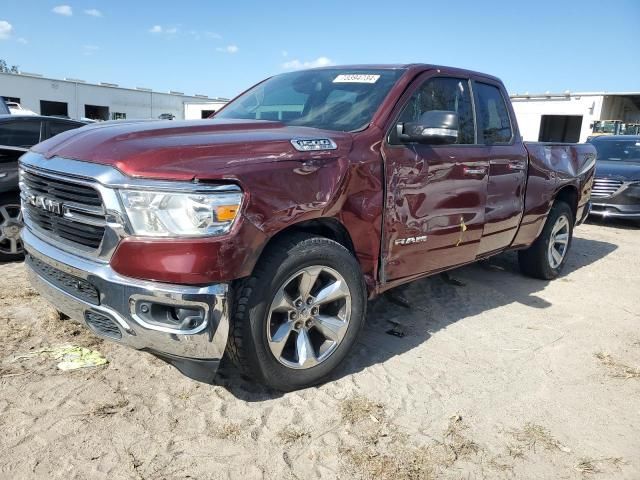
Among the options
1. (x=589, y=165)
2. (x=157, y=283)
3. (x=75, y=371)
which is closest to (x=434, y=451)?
(x=157, y=283)

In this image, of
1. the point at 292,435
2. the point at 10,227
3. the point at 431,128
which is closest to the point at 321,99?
the point at 431,128

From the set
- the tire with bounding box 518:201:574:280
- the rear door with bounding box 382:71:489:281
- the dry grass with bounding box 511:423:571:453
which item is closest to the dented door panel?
the rear door with bounding box 382:71:489:281

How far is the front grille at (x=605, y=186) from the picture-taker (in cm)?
978

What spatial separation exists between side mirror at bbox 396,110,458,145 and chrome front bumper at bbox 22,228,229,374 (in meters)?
1.61

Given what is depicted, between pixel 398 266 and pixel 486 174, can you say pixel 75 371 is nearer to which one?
pixel 398 266

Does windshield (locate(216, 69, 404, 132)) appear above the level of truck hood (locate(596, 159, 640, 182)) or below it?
above

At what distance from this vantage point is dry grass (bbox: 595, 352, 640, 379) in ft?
11.7

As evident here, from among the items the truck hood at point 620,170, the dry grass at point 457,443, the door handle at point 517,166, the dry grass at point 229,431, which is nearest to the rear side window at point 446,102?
the door handle at point 517,166

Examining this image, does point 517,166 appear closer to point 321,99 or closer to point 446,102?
point 446,102

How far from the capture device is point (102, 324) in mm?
2619

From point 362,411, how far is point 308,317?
23.1 inches

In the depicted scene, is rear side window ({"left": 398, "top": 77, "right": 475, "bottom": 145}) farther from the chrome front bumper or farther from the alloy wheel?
the chrome front bumper

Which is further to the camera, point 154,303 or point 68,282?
point 68,282

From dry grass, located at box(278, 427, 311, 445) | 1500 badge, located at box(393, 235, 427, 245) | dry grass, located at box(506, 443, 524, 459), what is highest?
1500 badge, located at box(393, 235, 427, 245)
